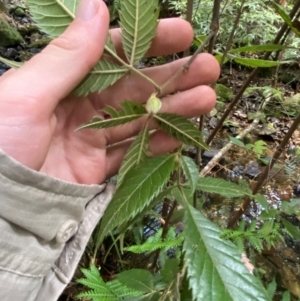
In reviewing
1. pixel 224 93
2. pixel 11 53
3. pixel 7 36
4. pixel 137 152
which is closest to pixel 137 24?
pixel 137 152

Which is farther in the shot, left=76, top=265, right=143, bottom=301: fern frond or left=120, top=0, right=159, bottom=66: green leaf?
left=76, top=265, right=143, bottom=301: fern frond

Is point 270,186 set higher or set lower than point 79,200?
lower

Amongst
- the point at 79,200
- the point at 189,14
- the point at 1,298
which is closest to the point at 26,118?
the point at 79,200

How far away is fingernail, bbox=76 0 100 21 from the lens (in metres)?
0.53

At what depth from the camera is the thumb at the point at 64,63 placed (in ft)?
1.76

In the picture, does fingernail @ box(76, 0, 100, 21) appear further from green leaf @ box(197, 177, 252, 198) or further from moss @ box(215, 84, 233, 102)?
moss @ box(215, 84, 233, 102)

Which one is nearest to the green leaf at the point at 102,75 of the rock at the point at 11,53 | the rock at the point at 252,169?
the rock at the point at 252,169

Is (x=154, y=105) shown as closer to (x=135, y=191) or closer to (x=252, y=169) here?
(x=135, y=191)

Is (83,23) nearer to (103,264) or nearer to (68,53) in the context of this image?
(68,53)

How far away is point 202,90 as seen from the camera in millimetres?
712

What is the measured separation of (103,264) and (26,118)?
891 mm

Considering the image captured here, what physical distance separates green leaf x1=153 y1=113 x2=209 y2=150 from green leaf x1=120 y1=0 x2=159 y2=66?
8 cm

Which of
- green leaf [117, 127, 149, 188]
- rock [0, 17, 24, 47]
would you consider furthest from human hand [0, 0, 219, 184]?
rock [0, 17, 24, 47]

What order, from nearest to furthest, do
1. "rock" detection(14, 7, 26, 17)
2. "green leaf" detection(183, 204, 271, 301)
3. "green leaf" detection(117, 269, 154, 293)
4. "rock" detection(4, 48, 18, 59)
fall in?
"green leaf" detection(183, 204, 271, 301) < "green leaf" detection(117, 269, 154, 293) < "rock" detection(4, 48, 18, 59) < "rock" detection(14, 7, 26, 17)
